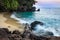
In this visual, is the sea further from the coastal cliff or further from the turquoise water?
the coastal cliff

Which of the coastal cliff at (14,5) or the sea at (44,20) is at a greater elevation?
the coastal cliff at (14,5)

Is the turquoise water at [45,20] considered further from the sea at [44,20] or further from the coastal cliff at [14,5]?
the coastal cliff at [14,5]

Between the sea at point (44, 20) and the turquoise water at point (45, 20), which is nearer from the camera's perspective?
the sea at point (44, 20)

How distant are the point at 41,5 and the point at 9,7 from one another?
28.7 metres

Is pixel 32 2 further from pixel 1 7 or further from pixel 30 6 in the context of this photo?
pixel 1 7

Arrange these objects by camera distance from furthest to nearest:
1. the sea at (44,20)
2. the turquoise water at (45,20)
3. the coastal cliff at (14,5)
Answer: the coastal cliff at (14,5), the turquoise water at (45,20), the sea at (44,20)

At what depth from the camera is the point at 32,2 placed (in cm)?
4206

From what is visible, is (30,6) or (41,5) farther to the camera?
(41,5)

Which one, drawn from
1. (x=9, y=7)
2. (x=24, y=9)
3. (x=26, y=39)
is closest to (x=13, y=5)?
(x=9, y=7)

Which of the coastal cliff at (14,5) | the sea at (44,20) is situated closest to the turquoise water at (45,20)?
the sea at (44,20)

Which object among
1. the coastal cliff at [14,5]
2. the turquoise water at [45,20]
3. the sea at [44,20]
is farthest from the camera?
the coastal cliff at [14,5]

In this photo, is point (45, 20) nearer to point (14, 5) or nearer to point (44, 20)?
point (44, 20)

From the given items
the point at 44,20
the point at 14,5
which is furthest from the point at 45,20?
the point at 14,5

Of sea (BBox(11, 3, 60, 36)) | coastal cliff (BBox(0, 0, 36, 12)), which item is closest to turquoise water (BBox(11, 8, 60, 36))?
sea (BBox(11, 3, 60, 36))
